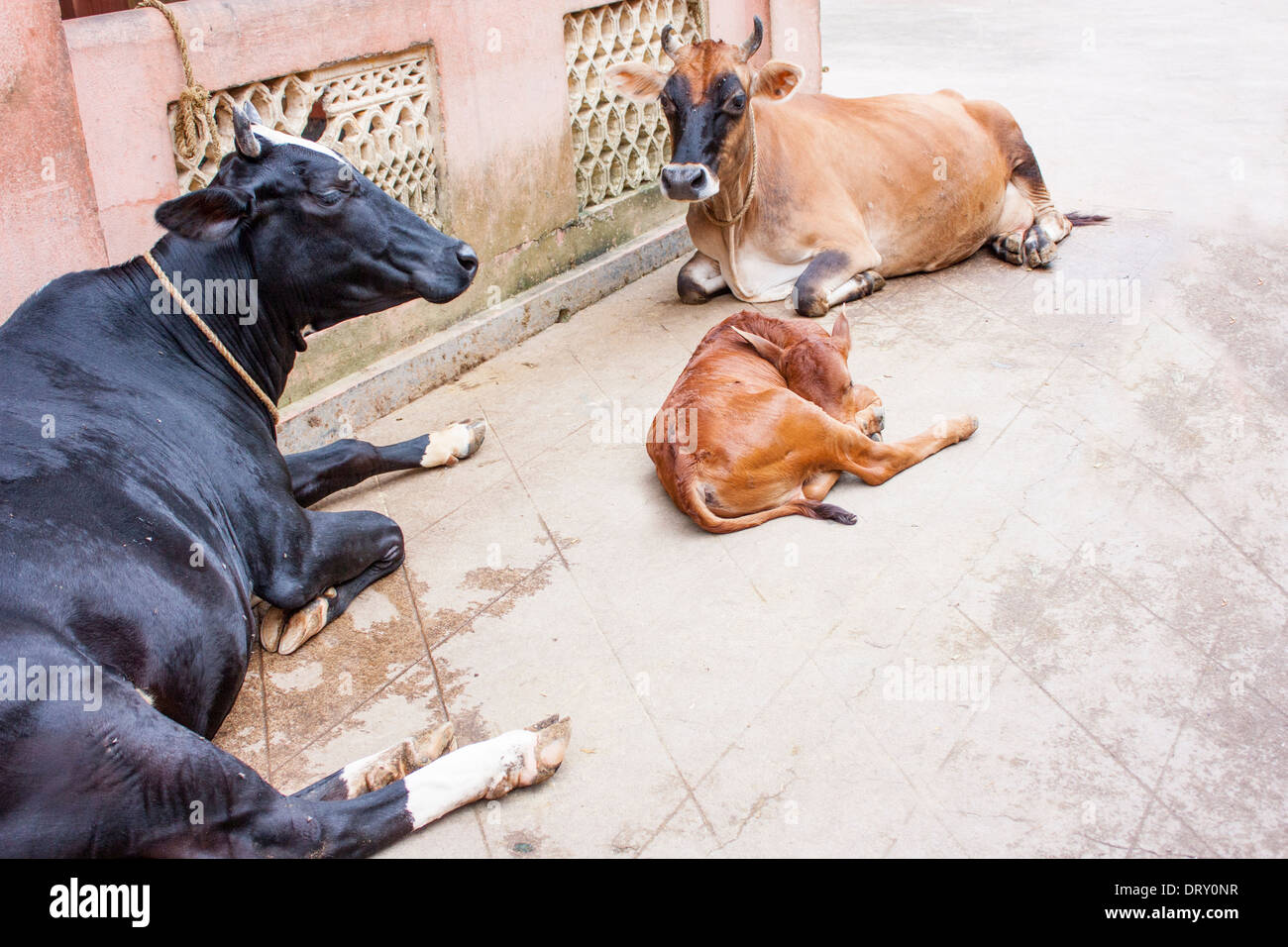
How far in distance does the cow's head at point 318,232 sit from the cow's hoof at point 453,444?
1019 millimetres

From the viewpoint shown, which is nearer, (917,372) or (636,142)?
(917,372)

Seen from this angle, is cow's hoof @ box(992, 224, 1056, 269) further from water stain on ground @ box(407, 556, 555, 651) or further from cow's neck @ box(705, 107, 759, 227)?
water stain on ground @ box(407, 556, 555, 651)

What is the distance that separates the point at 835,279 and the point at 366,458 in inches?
117

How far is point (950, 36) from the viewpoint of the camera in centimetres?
1341

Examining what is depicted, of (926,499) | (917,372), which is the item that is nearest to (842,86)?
(917,372)

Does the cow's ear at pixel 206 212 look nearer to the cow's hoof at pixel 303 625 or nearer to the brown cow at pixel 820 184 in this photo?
the cow's hoof at pixel 303 625

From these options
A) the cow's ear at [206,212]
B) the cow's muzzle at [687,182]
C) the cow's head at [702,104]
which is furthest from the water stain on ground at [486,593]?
the cow's head at [702,104]

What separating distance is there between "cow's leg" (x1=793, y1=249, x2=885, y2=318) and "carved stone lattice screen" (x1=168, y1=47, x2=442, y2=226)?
6.66 ft

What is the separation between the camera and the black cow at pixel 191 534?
2705 mm

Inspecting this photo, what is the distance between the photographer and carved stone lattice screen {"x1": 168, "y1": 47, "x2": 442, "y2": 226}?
4.75 metres

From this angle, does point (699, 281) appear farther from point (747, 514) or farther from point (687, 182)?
point (747, 514)

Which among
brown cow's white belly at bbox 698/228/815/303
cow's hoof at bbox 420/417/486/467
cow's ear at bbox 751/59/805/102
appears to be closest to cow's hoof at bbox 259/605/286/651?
cow's hoof at bbox 420/417/486/467
